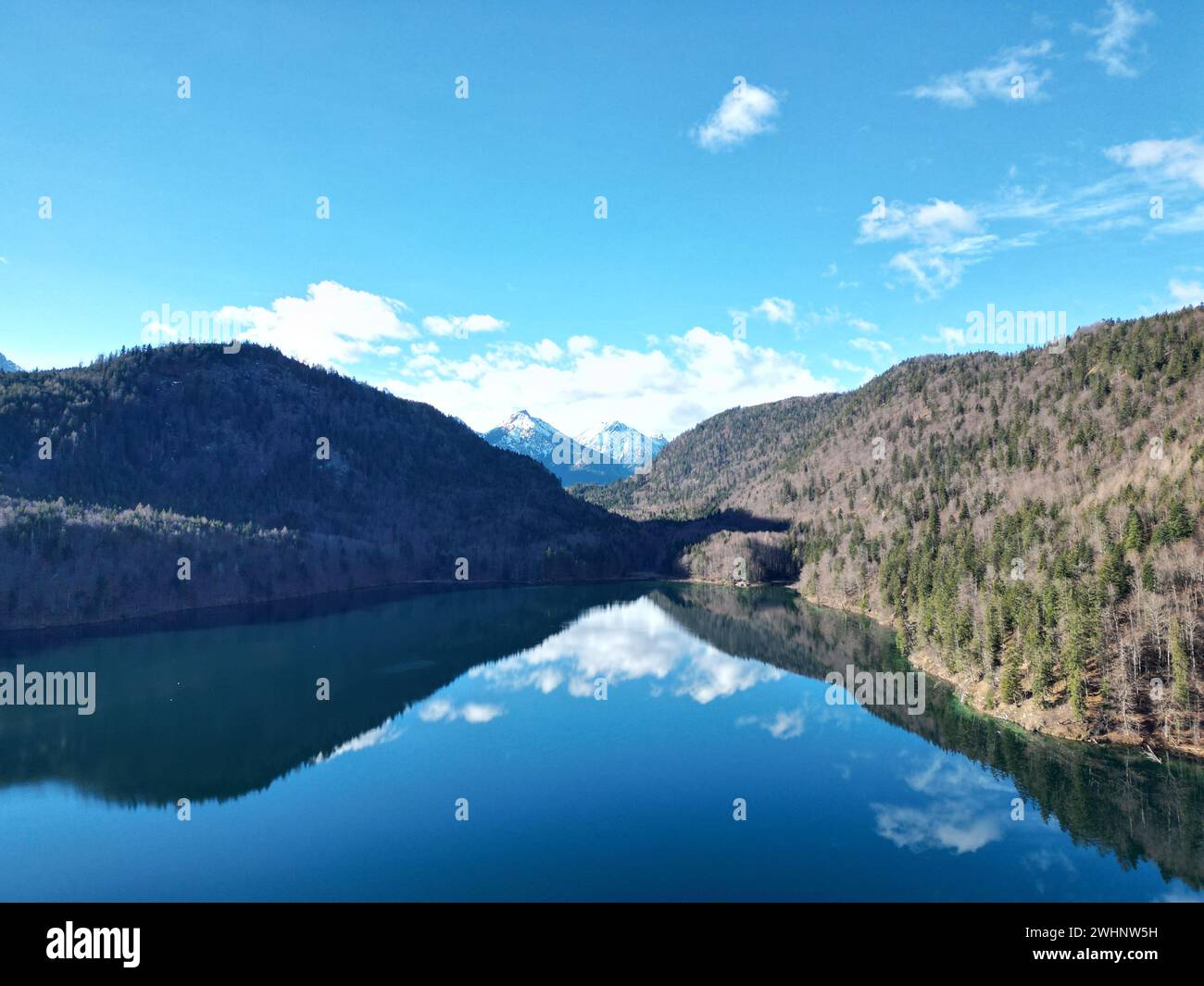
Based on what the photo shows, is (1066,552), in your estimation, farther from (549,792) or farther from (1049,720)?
(549,792)

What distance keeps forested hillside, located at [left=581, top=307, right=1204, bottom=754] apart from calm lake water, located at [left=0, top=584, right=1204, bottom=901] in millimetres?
5680

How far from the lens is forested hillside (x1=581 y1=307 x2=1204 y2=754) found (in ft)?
183

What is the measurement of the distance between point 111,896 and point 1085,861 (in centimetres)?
5174

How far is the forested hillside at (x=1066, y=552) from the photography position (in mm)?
55781

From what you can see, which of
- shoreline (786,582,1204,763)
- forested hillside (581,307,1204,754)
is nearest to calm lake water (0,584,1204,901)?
shoreline (786,582,1204,763)

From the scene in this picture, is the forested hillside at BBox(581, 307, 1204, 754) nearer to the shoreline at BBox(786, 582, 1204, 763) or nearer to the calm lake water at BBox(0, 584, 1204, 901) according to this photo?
the shoreline at BBox(786, 582, 1204, 763)

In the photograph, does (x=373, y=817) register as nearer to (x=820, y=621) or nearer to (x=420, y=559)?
(x=820, y=621)

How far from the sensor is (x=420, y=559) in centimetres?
19488

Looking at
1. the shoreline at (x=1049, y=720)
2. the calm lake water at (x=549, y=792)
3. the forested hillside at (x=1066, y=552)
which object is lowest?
the calm lake water at (x=549, y=792)

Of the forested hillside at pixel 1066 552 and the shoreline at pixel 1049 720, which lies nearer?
the shoreline at pixel 1049 720

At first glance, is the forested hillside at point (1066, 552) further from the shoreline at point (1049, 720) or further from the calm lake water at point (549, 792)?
the calm lake water at point (549, 792)

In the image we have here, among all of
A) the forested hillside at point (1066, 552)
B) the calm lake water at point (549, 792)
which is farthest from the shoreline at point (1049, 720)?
the calm lake water at point (549, 792)

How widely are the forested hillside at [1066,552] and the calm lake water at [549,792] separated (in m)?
5.68
